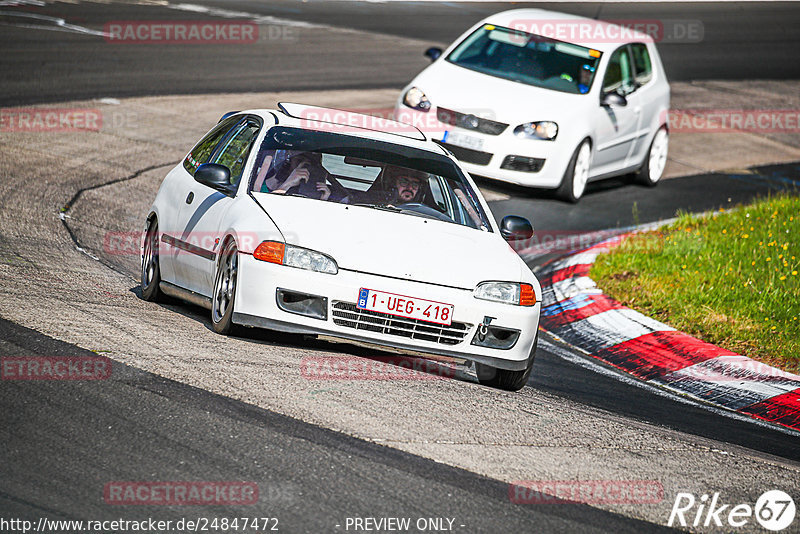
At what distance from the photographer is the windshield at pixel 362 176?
781 cm

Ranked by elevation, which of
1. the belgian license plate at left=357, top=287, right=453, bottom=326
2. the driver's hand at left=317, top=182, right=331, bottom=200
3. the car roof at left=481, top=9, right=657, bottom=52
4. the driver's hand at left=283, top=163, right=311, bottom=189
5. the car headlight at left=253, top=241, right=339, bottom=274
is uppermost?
the car roof at left=481, top=9, right=657, bottom=52

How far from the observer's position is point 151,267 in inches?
336

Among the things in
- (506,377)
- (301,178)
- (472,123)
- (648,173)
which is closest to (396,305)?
(506,377)

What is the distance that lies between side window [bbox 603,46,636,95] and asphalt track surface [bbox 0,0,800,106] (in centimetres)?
425

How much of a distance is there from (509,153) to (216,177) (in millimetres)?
6250

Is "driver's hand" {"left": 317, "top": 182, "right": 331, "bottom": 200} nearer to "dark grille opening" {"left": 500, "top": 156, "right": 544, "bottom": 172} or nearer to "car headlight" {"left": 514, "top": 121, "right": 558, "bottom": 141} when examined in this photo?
"dark grille opening" {"left": 500, "top": 156, "right": 544, "bottom": 172}

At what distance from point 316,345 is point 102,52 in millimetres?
13653

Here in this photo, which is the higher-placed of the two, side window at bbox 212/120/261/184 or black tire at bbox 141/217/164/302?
side window at bbox 212/120/261/184

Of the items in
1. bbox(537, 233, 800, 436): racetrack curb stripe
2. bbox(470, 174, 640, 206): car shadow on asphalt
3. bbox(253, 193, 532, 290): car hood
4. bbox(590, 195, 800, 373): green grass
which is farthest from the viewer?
bbox(470, 174, 640, 206): car shadow on asphalt

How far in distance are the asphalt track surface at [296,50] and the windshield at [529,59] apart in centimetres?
468

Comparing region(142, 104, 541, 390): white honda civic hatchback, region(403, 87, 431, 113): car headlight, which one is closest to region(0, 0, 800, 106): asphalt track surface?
region(403, 87, 431, 113): car headlight

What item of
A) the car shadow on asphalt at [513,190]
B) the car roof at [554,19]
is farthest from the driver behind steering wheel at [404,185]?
the car roof at [554,19]

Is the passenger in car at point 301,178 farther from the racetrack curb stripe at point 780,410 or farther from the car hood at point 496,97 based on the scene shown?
the car hood at point 496,97

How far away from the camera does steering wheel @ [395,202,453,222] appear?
25.9 feet
